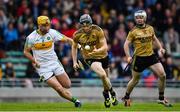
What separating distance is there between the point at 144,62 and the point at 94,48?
1.43 m

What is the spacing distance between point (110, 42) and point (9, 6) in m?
4.34

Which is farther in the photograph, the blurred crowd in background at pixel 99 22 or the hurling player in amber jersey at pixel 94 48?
the blurred crowd in background at pixel 99 22

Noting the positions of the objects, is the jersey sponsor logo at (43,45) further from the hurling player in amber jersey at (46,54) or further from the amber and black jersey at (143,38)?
the amber and black jersey at (143,38)

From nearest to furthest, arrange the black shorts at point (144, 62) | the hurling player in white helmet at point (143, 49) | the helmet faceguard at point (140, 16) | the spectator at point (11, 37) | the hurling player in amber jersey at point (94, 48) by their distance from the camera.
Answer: the hurling player in amber jersey at point (94, 48) < the helmet faceguard at point (140, 16) < the hurling player in white helmet at point (143, 49) < the black shorts at point (144, 62) < the spectator at point (11, 37)

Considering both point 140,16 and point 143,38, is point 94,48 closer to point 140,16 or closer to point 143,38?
point 143,38

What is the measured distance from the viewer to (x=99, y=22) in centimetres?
3372

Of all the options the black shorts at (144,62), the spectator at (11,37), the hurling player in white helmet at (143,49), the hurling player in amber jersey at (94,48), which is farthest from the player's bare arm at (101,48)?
the spectator at (11,37)

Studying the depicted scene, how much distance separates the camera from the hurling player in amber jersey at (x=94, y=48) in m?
22.9

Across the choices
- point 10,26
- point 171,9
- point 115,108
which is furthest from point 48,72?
point 171,9

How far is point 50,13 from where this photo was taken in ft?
112

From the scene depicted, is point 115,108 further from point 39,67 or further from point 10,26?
point 10,26

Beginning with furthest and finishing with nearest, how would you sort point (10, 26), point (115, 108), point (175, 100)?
point (10, 26)
point (175, 100)
point (115, 108)

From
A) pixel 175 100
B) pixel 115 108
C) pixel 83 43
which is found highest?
pixel 83 43

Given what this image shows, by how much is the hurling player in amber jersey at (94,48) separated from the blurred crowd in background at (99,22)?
27.5 ft
